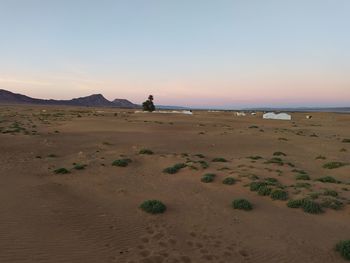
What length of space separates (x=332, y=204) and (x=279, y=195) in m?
1.82

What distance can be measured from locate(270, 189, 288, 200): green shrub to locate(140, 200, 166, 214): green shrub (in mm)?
4144

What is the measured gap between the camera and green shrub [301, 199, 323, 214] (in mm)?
11511

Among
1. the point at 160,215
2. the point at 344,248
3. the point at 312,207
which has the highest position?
the point at 312,207

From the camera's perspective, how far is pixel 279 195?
42.4 feet

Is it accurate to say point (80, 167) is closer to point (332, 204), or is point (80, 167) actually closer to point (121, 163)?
point (121, 163)

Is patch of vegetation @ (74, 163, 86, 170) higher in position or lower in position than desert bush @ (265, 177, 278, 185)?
lower

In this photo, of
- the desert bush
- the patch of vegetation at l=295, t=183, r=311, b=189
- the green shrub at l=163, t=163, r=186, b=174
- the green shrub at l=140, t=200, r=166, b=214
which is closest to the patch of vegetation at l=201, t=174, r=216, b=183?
the green shrub at l=163, t=163, r=186, b=174

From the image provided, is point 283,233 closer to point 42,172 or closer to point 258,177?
point 258,177

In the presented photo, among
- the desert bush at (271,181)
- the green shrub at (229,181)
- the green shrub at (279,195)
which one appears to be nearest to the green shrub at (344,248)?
the green shrub at (279,195)

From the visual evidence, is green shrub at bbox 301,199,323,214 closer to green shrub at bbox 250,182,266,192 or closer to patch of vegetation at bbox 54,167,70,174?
green shrub at bbox 250,182,266,192

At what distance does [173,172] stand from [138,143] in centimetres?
1349

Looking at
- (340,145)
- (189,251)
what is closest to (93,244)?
(189,251)

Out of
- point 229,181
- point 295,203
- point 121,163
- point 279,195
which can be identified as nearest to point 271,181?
point 229,181

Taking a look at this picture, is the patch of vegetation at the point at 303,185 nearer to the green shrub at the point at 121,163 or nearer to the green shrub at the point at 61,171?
the green shrub at the point at 121,163
